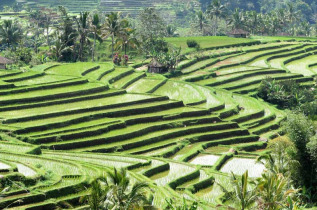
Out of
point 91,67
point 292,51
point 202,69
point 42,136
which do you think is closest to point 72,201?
point 42,136

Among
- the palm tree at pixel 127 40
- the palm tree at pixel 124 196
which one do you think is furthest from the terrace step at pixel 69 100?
the palm tree at pixel 124 196

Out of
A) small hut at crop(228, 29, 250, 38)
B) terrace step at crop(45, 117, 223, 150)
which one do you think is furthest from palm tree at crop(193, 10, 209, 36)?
terrace step at crop(45, 117, 223, 150)

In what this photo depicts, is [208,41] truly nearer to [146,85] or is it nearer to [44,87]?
[146,85]

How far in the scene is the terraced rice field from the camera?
26219mm

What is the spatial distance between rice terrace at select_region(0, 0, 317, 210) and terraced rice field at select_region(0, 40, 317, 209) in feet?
0.25

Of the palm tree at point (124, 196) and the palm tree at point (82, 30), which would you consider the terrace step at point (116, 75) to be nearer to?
the palm tree at point (82, 30)

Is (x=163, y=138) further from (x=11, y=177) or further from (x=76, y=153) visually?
(x=11, y=177)

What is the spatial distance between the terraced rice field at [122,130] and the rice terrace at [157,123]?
8 cm

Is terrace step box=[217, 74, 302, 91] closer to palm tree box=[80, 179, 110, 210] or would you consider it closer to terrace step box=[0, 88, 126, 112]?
terrace step box=[0, 88, 126, 112]

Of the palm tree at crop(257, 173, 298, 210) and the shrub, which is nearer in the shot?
the palm tree at crop(257, 173, 298, 210)

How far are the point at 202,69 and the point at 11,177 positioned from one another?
41.4m

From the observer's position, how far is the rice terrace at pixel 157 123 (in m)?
22.9

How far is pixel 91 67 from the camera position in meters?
52.8

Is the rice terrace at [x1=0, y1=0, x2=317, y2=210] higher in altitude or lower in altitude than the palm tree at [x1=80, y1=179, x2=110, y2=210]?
lower
